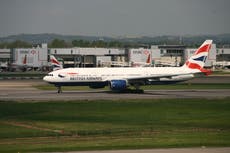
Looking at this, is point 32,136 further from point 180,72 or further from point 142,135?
point 180,72

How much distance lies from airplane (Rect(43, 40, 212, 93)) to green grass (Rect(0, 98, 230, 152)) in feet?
52.6

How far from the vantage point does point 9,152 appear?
36.0 metres

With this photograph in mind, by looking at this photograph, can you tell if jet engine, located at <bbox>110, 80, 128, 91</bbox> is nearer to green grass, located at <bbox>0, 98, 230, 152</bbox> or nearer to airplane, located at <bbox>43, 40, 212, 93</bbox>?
airplane, located at <bbox>43, 40, 212, 93</bbox>

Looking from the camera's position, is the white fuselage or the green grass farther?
the white fuselage

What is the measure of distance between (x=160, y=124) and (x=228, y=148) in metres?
15.0

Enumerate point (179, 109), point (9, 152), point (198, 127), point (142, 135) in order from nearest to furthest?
1. point (9, 152)
2. point (142, 135)
3. point (198, 127)
4. point (179, 109)

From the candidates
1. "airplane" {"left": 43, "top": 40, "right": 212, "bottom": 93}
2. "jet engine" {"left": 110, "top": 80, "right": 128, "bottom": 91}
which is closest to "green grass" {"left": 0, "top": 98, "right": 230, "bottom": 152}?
"jet engine" {"left": 110, "top": 80, "right": 128, "bottom": 91}

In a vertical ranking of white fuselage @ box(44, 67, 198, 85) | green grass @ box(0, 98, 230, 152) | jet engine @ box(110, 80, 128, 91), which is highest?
white fuselage @ box(44, 67, 198, 85)

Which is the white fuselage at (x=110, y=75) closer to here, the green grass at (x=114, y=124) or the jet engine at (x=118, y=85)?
the jet engine at (x=118, y=85)

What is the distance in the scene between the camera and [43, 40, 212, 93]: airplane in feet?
288

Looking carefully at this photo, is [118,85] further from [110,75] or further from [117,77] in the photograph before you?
[110,75]

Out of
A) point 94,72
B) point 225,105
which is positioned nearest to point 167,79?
point 94,72

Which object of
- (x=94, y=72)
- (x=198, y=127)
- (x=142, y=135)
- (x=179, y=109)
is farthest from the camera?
(x=94, y=72)

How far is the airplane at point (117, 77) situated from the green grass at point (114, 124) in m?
16.0
